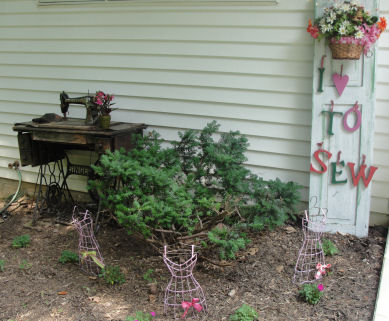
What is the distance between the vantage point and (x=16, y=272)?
13.5ft

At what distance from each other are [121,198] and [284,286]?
1452mm

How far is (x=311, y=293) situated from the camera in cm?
338

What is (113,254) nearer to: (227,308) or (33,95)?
(227,308)

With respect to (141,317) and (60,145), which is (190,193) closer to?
(141,317)

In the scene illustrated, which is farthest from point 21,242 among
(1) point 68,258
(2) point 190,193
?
(2) point 190,193

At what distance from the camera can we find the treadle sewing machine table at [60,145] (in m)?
4.59

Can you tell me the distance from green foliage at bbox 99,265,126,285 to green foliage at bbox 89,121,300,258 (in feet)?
1.24

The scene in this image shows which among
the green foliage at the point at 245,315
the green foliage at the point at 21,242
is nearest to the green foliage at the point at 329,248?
the green foliage at the point at 245,315

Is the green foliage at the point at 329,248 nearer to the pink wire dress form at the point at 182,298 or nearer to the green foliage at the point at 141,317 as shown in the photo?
the pink wire dress form at the point at 182,298

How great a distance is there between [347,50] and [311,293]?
78.3 inches

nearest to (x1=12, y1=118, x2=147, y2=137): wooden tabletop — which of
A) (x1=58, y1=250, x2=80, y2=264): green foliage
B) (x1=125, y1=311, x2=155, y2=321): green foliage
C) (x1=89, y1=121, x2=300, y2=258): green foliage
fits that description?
(x1=89, y1=121, x2=300, y2=258): green foliage

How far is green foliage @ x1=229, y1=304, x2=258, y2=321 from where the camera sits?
10.3ft

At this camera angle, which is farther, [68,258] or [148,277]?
[68,258]

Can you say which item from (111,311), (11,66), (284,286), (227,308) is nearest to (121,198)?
(111,311)
